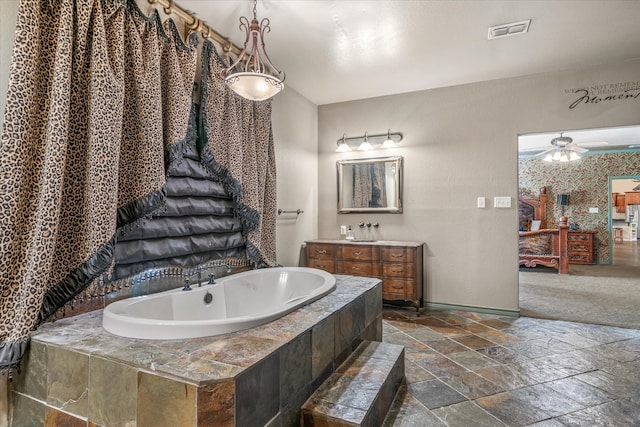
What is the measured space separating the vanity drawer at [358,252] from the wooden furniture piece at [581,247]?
5.64 metres

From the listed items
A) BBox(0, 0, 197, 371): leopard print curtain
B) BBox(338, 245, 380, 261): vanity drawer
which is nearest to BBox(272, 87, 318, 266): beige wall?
BBox(338, 245, 380, 261): vanity drawer

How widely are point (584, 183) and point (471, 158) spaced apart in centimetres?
543

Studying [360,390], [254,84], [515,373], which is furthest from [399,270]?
[254,84]

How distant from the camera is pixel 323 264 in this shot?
154 inches

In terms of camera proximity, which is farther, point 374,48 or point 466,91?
point 466,91

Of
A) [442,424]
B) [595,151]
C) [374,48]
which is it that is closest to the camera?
[442,424]

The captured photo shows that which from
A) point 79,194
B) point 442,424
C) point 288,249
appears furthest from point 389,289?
point 79,194

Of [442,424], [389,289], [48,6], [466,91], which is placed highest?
[466,91]

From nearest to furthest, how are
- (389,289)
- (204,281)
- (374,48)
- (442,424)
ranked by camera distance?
(442,424) < (204,281) < (374,48) < (389,289)

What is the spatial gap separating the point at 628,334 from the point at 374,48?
337 centimetres

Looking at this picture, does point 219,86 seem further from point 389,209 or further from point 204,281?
point 389,209

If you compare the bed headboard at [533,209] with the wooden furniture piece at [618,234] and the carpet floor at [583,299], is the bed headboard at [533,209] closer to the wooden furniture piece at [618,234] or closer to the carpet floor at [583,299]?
the carpet floor at [583,299]

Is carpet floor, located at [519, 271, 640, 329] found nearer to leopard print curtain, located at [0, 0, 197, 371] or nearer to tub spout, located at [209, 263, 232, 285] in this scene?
tub spout, located at [209, 263, 232, 285]

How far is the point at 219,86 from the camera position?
2617 millimetres
